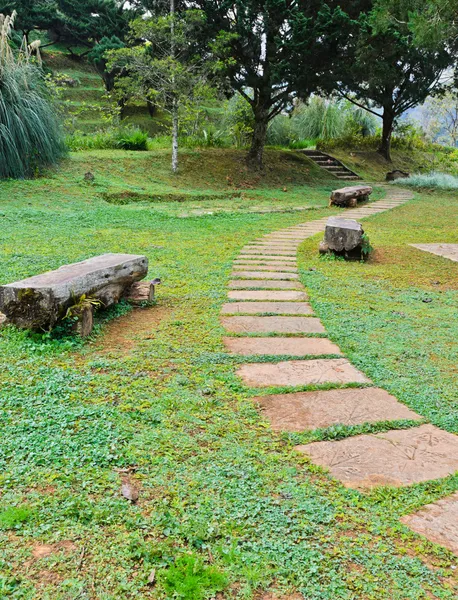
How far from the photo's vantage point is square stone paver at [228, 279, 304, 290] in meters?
3.90

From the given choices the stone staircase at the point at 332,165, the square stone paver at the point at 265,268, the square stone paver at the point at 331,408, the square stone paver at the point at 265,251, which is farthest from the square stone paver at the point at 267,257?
the stone staircase at the point at 332,165

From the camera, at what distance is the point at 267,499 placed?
149cm

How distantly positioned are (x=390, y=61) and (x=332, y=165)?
159 inches

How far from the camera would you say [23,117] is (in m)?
7.88

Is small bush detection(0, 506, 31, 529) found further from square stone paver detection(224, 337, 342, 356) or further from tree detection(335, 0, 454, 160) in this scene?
tree detection(335, 0, 454, 160)

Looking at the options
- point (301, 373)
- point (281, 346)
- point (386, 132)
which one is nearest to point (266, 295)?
point (281, 346)

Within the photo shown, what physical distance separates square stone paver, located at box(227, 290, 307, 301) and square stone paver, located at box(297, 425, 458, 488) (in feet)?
5.99

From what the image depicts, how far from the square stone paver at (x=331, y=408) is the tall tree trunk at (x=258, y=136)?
1121cm

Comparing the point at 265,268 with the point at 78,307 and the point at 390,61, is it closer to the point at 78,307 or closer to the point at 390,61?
the point at 78,307

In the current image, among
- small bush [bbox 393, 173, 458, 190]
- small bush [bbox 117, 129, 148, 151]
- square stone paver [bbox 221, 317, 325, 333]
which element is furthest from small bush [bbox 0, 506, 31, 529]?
small bush [bbox 393, 173, 458, 190]

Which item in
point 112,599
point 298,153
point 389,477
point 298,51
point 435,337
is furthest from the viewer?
point 298,153

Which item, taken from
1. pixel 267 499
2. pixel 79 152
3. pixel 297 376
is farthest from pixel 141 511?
pixel 79 152

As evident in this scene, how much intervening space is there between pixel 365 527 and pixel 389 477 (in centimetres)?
29

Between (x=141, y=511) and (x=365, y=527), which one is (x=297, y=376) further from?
(x=141, y=511)
